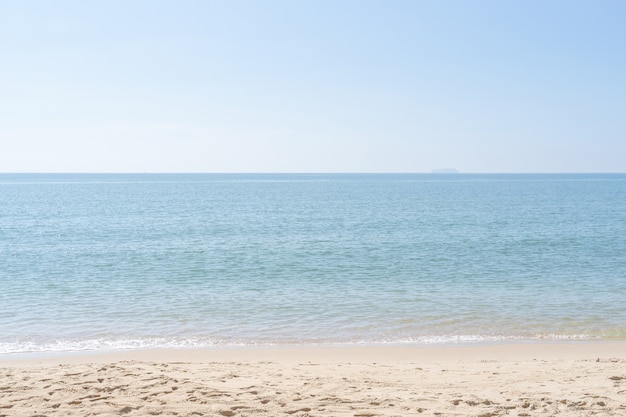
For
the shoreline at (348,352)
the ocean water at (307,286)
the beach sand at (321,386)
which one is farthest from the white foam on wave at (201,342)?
the beach sand at (321,386)

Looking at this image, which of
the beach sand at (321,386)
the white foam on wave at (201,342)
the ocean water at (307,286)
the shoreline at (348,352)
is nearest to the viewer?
the beach sand at (321,386)

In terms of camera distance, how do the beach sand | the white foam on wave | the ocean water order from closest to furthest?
the beach sand, the white foam on wave, the ocean water

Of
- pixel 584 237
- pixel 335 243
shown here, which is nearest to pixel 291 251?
pixel 335 243

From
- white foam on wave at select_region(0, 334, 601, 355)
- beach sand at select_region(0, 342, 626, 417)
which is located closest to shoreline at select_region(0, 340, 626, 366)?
beach sand at select_region(0, 342, 626, 417)

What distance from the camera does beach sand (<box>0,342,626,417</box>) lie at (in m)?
7.93

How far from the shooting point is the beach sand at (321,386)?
7934 mm

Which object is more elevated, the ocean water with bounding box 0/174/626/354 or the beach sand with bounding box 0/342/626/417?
the beach sand with bounding box 0/342/626/417

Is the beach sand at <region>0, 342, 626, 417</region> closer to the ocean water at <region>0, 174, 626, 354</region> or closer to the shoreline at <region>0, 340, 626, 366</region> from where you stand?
the shoreline at <region>0, 340, 626, 366</region>

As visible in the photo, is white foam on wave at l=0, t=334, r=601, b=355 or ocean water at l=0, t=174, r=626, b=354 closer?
white foam on wave at l=0, t=334, r=601, b=355

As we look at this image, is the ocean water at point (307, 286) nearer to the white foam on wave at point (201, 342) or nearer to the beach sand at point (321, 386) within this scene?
the white foam on wave at point (201, 342)

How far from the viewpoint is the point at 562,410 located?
25.9ft

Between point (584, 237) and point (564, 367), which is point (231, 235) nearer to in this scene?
point (584, 237)

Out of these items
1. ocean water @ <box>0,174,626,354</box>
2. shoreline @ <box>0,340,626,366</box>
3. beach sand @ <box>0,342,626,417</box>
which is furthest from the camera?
ocean water @ <box>0,174,626,354</box>

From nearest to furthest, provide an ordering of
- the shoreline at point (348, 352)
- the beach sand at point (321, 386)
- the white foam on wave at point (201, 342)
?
1. the beach sand at point (321, 386)
2. the shoreline at point (348, 352)
3. the white foam on wave at point (201, 342)
